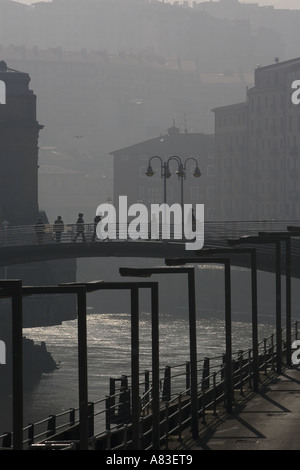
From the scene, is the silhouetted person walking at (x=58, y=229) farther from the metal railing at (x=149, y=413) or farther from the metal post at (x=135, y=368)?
the metal post at (x=135, y=368)

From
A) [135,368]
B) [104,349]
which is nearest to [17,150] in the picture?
[104,349]

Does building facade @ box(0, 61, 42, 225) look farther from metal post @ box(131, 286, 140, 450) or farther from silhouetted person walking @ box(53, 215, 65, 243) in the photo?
metal post @ box(131, 286, 140, 450)

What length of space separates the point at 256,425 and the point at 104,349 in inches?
3255

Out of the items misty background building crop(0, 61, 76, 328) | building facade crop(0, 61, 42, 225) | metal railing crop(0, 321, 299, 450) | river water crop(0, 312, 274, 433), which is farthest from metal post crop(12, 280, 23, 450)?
building facade crop(0, 61, 42, 225)

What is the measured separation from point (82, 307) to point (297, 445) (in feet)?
20.4

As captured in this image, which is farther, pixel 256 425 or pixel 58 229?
pixel 58 229

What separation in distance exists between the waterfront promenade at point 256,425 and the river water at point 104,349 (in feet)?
105

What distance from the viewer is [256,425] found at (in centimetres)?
3809

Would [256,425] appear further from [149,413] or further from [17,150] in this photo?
[17,150]

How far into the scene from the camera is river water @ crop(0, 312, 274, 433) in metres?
89.6

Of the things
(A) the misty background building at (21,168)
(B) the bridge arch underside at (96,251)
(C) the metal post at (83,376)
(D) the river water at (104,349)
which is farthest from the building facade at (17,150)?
(C) the metal post at (83,376)

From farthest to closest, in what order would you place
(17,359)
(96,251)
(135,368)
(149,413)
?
(96,251) < (149,413) < (135,368) < (17,359)
